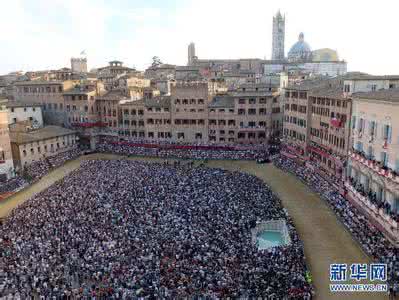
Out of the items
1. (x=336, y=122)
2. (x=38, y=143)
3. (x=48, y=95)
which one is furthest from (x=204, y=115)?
(x=48, y=95)

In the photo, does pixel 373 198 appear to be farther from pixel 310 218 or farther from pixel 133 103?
pixel 133 103

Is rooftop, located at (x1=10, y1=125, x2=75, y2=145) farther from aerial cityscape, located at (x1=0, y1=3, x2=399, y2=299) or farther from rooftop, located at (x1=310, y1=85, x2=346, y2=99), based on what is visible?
rooftop, located at (x1=310, y1=85, x2=346, y2=99)

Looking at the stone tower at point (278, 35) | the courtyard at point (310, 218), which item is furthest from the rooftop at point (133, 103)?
the stone tower at point (278, 35)

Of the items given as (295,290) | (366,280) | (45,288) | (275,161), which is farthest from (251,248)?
(275,161)

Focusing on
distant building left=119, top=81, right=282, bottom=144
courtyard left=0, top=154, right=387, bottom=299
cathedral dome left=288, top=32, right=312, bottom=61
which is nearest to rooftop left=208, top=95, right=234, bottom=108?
distant building left=119, top=81, right=282, bottom=144

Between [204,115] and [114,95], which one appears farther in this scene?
[114,95]

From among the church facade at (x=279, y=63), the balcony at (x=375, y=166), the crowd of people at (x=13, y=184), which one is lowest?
the crowd of people at (x=13, y=184)

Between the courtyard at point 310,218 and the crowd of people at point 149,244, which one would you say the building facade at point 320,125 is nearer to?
the courtyard at point 310,218
